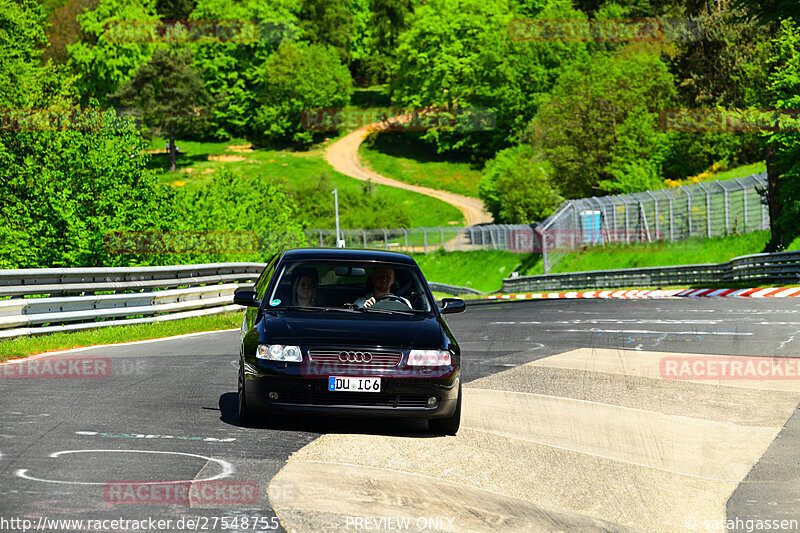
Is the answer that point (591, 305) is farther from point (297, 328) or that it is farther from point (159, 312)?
point (297, 328)

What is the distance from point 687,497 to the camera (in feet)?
22.1

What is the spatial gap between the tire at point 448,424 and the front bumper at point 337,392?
251 mm

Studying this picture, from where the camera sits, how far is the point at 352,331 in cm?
801

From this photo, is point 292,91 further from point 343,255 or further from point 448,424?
point 448,424

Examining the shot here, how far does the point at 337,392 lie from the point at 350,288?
1735mm

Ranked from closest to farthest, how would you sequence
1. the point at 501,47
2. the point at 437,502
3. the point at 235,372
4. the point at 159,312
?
the point at 437,502 → the point at 235,372 → the point at 159,312 → the point at 501,47

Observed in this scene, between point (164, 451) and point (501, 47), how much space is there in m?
99.1

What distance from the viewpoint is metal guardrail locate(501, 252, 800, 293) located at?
3000 centimetres

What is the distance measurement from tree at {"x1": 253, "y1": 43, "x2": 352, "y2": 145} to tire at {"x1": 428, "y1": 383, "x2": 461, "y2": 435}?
335 ft

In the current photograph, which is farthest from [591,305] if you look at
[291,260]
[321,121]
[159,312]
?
[321,121]

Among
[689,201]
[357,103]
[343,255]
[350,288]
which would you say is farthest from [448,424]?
[357,103]

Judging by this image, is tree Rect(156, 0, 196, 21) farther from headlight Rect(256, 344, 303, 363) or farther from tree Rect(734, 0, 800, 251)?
headlight Rect(256, 344, 303, 363)

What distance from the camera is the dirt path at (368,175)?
285 feet

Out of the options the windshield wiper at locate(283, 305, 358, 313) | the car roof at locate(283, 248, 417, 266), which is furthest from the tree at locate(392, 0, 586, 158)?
the windshield wiper at locate(283, 305, 358, 313)
